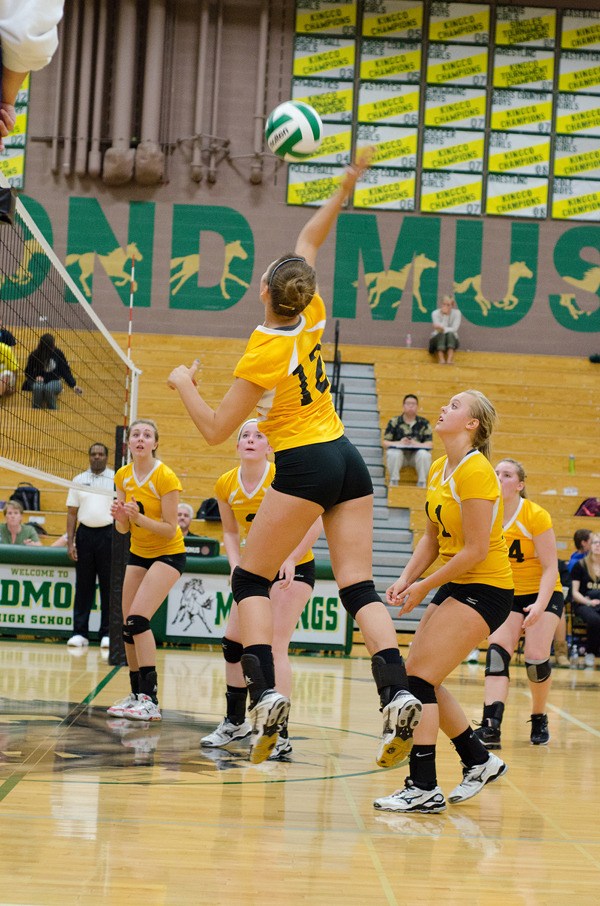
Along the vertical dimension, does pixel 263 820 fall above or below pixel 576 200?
below

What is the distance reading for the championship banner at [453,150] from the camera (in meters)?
19.2

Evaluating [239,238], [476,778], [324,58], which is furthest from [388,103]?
[476,778]

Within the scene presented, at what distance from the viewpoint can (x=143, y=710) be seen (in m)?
6.89

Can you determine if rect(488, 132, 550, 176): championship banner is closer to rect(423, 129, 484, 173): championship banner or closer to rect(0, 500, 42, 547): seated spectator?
rect(423, 129, 484, 173): championship banner

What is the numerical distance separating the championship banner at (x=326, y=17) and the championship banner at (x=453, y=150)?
2.23 m

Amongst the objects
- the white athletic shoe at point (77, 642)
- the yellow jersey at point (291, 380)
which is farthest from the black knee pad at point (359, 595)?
the white athletic shoe at point (77, 642)

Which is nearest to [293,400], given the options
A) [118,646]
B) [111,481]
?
[118,646]

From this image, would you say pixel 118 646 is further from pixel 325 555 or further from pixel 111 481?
pixel 325 555

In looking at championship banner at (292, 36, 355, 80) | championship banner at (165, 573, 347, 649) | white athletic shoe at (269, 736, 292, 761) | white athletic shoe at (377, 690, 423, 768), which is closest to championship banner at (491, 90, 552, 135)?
championship banner at (292, 36, 355, 80)

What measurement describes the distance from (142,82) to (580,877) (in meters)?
17.3

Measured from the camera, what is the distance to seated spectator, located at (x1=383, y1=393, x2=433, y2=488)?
15.0 meters

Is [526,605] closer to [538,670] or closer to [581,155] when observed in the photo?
[538,670]

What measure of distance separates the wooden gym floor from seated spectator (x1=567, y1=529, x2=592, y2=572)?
15.9ft

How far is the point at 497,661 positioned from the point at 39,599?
6.73 metres
